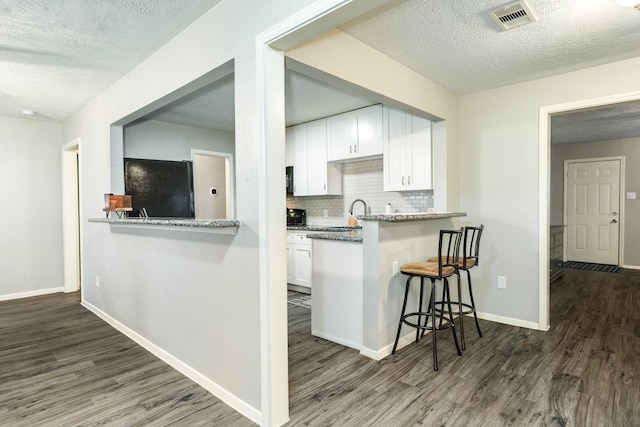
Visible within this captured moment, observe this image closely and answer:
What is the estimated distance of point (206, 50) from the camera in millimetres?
2311

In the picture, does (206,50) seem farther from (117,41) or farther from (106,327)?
(106,327)

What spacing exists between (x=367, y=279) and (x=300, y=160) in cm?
285

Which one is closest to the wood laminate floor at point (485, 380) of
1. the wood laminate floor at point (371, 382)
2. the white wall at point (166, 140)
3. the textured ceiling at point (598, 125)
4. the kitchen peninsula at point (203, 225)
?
the wood laminate floor at point (371, 382)

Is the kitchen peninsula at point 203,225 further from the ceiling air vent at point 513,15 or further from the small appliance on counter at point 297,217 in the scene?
the small appliance on counter at point 297,217

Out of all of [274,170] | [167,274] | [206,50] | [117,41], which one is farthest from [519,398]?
[117,41]

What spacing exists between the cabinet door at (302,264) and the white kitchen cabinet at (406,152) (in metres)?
1.34

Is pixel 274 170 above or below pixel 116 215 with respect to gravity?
above

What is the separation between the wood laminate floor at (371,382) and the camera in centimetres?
205

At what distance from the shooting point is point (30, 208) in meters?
4.89

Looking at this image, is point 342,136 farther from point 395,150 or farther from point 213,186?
point 213,186

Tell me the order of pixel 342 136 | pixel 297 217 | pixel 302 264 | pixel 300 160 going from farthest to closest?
pixel 297 217
pixel 300 160
pixel 302 264
pixel 342 136

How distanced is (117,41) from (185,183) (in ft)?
7.86

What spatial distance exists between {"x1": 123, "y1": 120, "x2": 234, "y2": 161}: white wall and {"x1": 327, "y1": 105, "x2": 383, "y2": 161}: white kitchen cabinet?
6.01 feet

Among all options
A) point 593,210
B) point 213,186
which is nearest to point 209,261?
point 213,186
